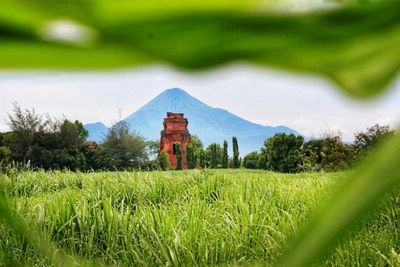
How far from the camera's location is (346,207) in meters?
0.06

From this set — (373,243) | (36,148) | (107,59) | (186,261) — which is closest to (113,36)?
(107,59)

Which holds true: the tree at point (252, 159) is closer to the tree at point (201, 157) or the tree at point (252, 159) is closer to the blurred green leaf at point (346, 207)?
the tree at point (201, 157)

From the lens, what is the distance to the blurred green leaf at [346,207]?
0.06 meters

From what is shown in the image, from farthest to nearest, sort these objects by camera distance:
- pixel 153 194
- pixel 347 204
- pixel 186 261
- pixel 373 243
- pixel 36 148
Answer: pixel 36 148
pixel 153 194
pixel 373 243
pixel 186 261
pixel 347 204

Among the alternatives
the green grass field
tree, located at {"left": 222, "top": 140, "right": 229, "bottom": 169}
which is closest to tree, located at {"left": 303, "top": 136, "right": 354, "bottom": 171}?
the green grass field

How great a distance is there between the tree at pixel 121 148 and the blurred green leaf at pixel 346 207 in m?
5.19

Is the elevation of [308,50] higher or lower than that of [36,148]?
lower

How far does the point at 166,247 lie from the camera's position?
155 centimetres

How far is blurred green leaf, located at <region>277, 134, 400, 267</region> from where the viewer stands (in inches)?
2.5

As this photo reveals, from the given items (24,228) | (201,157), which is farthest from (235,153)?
(24,228)

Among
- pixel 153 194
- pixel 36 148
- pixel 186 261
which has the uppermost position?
pixel 36 148

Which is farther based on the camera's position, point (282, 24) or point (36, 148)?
point (36, 148)

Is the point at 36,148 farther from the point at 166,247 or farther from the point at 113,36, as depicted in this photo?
the point at 113,36

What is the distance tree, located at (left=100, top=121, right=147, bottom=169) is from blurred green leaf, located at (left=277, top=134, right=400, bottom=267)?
5.19m
